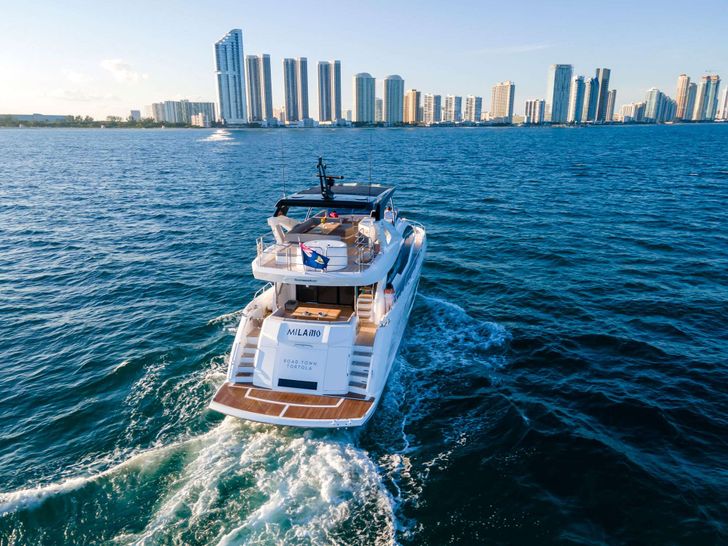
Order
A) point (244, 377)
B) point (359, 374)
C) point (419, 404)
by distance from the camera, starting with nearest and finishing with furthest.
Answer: point (359, 374) → point (244, 377) → point (419, 404)

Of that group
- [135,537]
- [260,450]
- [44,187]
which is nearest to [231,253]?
[260,450]

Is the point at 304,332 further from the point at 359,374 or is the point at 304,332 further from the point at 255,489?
the point at 255,489

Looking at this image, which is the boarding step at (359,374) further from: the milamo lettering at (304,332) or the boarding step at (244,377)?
the boarding step at (244,377)

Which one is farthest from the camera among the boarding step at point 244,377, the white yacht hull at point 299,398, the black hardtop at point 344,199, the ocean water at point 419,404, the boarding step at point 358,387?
the black hardtop at point 344,199

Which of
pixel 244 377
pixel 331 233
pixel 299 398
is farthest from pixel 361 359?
pixel 331 233

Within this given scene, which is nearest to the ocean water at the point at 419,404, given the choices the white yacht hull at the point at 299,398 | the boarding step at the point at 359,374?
the white yacht hull at the point at 299,398

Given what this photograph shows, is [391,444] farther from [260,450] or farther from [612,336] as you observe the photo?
[612,336]
